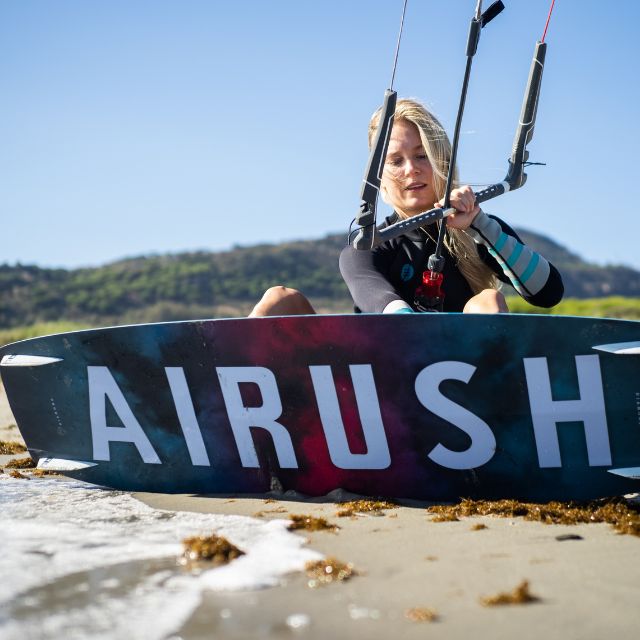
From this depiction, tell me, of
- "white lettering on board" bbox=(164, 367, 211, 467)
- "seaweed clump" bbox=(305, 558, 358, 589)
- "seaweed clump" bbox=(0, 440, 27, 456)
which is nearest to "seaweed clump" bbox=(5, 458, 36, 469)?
"seaweed clump" bbox=(0, 440, 27, 456)

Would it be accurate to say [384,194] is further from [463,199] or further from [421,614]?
[421,614]

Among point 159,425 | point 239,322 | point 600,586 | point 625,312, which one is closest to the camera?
point 600,586

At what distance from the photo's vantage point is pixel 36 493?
2.65m

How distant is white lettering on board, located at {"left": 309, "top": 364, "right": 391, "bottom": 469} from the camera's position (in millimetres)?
2375

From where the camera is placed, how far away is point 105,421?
275 centimetres

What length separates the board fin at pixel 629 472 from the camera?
2.29 m

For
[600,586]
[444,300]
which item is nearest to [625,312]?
[444,300]

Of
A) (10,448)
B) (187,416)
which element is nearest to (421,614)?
(187,416)

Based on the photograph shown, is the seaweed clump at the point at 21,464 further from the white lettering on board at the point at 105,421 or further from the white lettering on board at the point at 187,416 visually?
the white lettering on board at the point at 187,416

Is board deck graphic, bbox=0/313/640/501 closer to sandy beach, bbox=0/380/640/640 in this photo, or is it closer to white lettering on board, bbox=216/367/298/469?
white lettering on board, bbox=216/367/298/469

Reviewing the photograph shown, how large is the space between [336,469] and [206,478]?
47 centimetres

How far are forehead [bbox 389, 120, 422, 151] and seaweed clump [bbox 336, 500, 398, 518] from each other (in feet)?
4.84

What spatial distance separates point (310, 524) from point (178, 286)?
39.5 m

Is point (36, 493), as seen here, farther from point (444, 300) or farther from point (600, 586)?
point (600, 586)
